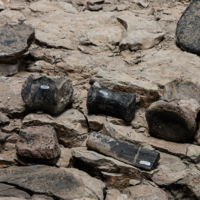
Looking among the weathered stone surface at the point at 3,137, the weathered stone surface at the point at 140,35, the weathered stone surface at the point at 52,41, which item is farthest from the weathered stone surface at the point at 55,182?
the weathered stone surface at the point at 140,35

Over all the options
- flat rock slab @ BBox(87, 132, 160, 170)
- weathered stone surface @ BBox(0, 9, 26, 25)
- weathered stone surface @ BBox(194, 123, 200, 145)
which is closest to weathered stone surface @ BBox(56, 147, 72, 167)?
flat rock slab @ BBox(87, 132, 160, 170)

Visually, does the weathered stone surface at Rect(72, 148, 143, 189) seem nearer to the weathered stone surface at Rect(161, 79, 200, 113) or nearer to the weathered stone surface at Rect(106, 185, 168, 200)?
the weathered stone surface at Rect(106, 185, 168, 200)

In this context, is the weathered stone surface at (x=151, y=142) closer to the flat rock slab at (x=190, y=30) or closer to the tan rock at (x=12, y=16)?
the flat rock slab at (x=190, y=30)

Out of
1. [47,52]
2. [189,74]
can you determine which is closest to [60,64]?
[47,52]

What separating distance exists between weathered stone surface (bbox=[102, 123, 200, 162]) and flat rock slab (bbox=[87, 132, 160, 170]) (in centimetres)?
17

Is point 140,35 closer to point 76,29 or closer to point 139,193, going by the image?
point 76,29

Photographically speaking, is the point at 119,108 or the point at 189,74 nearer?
the point at 119,108

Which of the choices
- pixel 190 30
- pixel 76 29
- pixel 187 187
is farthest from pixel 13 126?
pixel 190 30

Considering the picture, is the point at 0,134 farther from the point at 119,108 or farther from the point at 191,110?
the point at 191,110

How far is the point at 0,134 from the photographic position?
4152 millimetres

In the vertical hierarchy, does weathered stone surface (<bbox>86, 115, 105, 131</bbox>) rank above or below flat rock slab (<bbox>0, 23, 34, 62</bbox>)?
below

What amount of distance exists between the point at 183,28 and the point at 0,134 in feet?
10.8

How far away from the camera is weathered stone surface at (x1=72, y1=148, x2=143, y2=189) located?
12.0 feet

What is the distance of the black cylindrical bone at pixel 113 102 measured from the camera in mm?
4082
